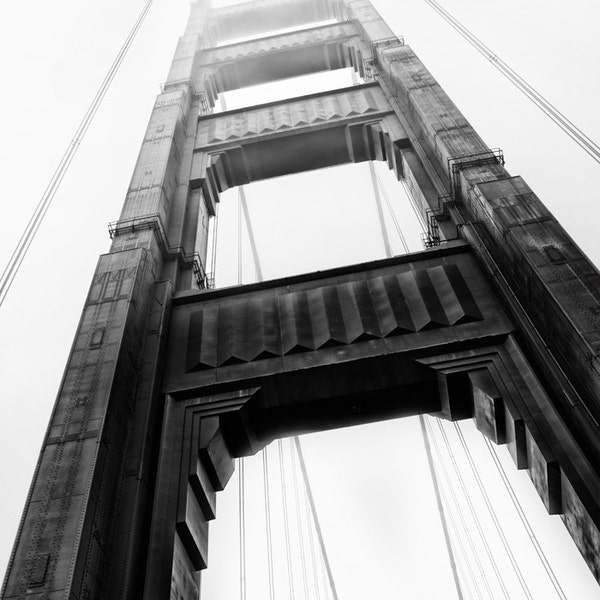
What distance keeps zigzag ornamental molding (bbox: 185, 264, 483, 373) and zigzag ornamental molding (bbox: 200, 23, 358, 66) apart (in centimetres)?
1415

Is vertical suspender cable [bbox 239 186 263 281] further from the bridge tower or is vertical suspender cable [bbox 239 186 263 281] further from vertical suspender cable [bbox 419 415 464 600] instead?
the bridge tower

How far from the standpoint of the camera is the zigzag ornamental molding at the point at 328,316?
9.34 metres

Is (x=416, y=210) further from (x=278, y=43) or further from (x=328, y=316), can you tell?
(x=278, y=43)

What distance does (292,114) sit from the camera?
53.8 ft

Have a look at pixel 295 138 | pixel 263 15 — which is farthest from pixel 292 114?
pixel 263 15

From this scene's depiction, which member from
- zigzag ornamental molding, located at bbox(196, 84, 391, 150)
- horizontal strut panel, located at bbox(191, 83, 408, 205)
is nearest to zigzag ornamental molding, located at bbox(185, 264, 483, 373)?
horizontal strut panel, located at bbox(191, 83, 408, 205)

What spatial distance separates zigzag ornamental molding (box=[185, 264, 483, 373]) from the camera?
9344 millimetres

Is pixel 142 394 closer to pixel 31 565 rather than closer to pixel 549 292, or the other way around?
pixel 31 565

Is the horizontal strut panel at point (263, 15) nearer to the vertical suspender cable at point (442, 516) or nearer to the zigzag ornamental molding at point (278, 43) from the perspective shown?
the zigzag ornamental molding at point (278, 43)

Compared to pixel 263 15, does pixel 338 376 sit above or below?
below

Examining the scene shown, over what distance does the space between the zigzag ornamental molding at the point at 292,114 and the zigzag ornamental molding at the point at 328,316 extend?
6.89 m

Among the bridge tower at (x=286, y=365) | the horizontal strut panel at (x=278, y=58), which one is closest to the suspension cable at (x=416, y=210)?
the bridge tower at (x=286, y=365)

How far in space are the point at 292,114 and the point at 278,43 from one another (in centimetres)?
706

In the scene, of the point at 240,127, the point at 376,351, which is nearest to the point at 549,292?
the point at 376,351
